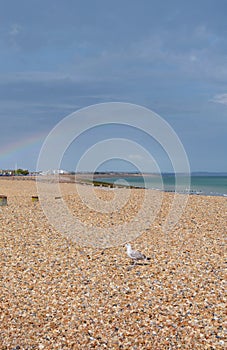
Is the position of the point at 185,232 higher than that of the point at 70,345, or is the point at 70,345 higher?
the point at 185,232

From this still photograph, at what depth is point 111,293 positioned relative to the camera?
24.1ft

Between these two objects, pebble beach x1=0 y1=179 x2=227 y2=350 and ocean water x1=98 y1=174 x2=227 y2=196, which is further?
ocean water x1=98 y1=174 x2=227 y2=196

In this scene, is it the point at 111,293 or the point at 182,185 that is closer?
the point at 111,293

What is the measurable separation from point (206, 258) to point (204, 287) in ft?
6.16

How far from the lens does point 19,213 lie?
49.3ft

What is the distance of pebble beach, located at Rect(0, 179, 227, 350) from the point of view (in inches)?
231

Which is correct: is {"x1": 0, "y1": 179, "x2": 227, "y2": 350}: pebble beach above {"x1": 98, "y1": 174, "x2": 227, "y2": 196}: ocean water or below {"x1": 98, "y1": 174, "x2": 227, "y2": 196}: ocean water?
below

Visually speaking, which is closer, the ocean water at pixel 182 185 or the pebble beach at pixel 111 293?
the pebble beach at pixel 111 293

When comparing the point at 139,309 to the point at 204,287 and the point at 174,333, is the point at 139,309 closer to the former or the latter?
the point at 174,333

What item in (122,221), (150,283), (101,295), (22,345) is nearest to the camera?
(22,345)

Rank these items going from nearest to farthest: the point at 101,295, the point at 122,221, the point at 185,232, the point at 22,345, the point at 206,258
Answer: the point at 22,345
the point at 101,295
the point at 206,258
the point at 185,232
the point at 122,221

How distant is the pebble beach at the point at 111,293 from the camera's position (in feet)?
19.3

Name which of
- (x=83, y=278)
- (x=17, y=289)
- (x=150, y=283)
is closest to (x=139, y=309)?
(x=150, y=283)

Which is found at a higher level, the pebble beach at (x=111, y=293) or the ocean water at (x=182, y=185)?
the ocean water at (x=182, y=185)
